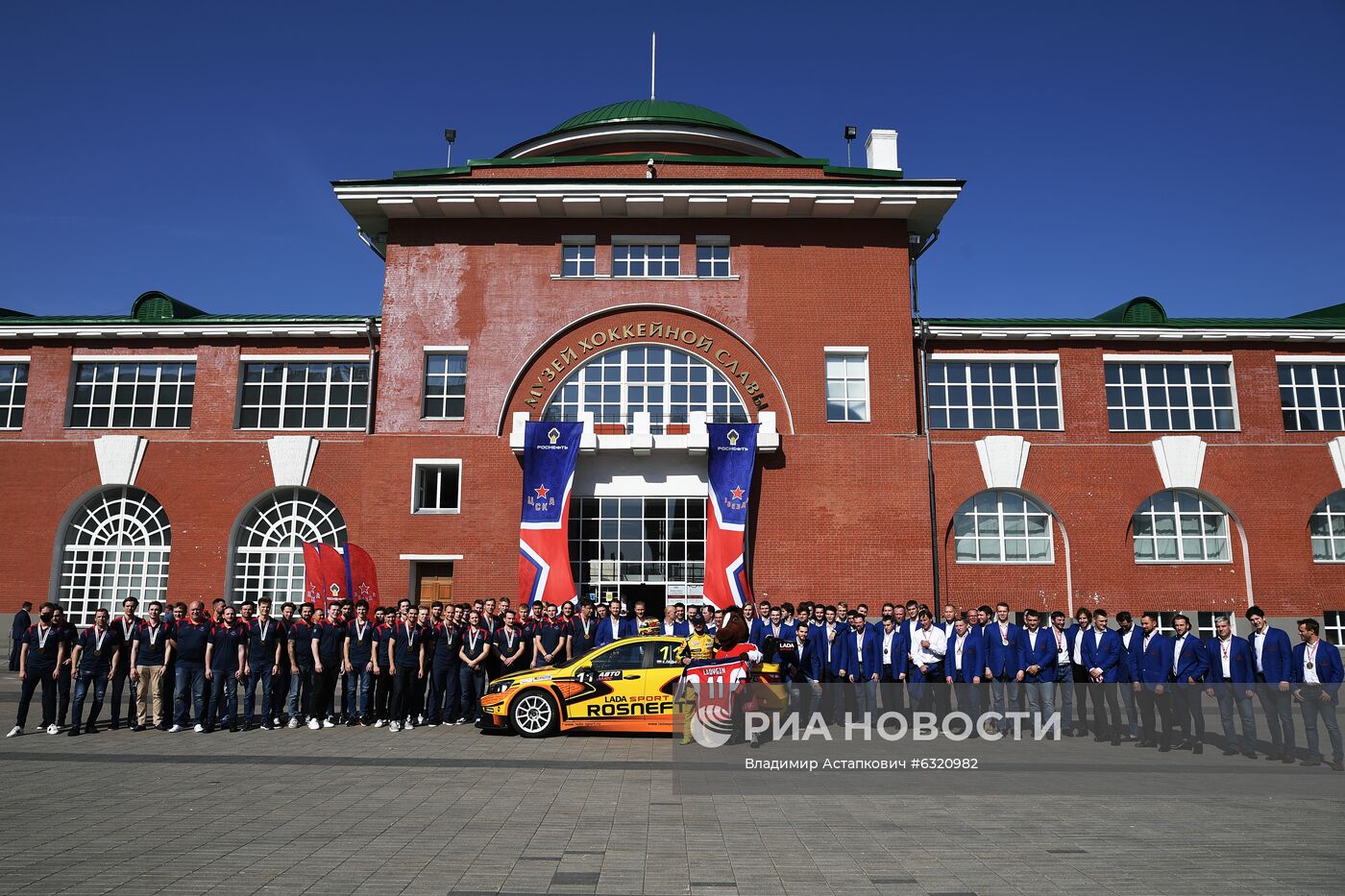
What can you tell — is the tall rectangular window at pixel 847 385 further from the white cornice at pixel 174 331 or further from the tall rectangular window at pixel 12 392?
the tall rectangular window at pixel 12 392

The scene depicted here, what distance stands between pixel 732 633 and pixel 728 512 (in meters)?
9.36

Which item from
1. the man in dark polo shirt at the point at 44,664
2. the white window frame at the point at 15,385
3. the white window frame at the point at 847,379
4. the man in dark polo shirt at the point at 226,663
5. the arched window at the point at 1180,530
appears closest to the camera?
the man in dark polo shirt at the point at 44,664

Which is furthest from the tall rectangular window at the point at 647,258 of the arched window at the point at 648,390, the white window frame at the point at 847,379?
the white window frame at the point at 847,379

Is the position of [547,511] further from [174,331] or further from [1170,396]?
[1170,396]

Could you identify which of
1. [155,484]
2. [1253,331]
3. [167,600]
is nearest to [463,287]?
[155,484]

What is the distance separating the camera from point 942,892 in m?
5.88

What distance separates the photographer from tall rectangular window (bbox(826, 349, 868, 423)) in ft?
74.1

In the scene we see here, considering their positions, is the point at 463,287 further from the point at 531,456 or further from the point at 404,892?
the point at 404,892

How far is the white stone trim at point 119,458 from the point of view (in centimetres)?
2348

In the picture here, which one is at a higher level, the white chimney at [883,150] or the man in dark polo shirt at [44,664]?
the white chimney at [883,150]

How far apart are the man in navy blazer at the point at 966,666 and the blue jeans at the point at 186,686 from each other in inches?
461

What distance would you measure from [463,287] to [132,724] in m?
13.0

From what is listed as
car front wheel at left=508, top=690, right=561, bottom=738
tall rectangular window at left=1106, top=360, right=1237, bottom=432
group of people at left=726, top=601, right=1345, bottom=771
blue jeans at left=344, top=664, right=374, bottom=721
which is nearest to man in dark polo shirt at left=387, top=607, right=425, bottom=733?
blue jeans at left=344, top=664, right=374, bottom=721

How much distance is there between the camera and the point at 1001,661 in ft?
46.0
